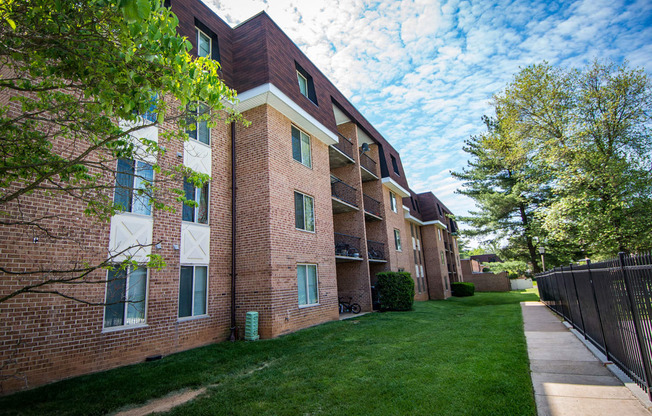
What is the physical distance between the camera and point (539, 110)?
19516 millimetres

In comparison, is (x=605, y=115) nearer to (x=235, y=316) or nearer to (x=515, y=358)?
(x=515, y=358)

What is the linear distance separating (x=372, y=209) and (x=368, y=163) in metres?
2.87

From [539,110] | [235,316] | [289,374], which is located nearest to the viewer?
[289,374]

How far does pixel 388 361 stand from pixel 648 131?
66.7ft

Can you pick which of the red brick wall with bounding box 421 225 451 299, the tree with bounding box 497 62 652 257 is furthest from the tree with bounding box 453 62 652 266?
the red brick wall with bounding box 421 225 451 299

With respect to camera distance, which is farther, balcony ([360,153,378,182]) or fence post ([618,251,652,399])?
balcony ([360,153,378,182])

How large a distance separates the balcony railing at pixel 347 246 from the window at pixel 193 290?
24.4 ft

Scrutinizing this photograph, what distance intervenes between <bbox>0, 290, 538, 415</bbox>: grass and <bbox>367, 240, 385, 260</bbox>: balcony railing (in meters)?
9.96

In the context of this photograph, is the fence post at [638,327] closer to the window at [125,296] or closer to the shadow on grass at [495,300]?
the window at [125,296]

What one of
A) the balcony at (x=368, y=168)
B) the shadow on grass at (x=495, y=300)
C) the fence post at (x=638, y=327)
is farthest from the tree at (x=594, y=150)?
the fence post at (x=638, y=327)

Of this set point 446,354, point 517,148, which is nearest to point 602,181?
point 517,148

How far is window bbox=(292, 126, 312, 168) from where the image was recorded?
12.4m

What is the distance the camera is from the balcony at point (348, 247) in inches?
614

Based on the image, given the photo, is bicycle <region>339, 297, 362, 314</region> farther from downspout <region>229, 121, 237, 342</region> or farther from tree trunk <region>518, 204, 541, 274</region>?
tree trunk <region>518, 204, 541, 274</region>
